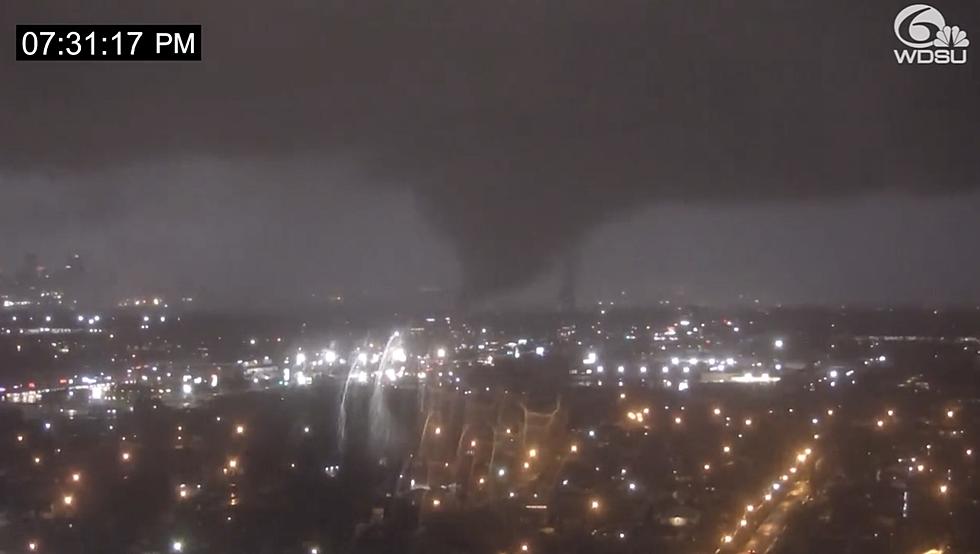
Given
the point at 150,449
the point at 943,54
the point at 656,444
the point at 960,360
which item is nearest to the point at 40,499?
the point at 150,449

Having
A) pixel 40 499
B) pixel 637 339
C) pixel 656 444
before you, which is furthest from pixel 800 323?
pixel 40 499

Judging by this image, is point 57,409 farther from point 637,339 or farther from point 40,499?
point 637,339

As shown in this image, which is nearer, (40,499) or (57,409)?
(40,499)

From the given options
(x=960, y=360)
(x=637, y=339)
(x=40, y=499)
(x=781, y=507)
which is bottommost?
(x=781, y=507)

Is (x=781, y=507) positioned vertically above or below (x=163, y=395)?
below

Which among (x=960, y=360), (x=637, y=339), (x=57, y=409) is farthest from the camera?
(x=637, y=339)

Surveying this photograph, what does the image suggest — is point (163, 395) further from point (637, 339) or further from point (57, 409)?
point (637, 339)

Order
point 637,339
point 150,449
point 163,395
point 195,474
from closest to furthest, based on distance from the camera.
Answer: point 195,474
point 150,449
point 163,395
point 637,339
